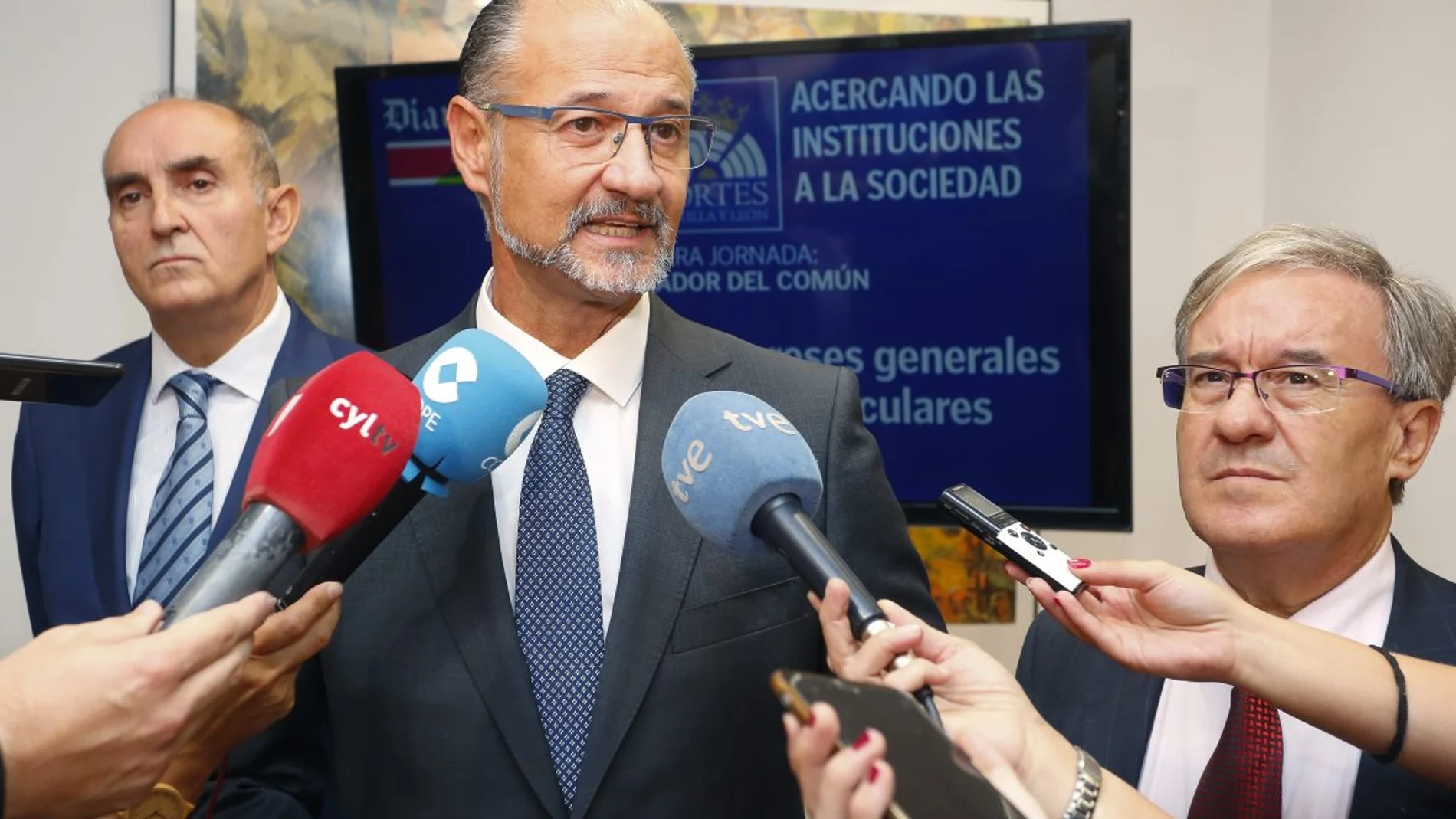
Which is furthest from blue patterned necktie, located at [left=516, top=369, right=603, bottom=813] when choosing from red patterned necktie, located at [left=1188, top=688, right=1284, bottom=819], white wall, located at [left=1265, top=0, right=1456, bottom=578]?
white wall, located at [left=1265, top=0, right=1456, bottom=578]

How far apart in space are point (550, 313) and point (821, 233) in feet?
4.45

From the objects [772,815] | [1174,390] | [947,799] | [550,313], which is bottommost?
[772,815]

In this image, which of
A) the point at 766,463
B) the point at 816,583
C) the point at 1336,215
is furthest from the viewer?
the point at 1336,215

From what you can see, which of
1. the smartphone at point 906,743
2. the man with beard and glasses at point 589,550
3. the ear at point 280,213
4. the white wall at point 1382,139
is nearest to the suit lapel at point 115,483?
the ear at point 280,213

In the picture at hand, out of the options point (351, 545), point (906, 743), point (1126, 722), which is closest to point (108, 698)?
point (351, 545)

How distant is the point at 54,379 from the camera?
1372 mm

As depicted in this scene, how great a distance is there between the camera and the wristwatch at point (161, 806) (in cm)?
159

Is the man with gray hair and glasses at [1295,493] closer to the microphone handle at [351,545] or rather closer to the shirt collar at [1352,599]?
the shirt collar at [1352,599]

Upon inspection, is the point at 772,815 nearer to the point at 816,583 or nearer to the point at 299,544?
the point at 816,583

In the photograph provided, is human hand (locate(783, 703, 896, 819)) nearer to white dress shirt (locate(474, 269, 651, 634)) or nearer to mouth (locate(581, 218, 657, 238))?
white dress shirt (locate(474, 269, 651, 634))

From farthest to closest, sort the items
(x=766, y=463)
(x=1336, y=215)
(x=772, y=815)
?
(x=1336, y=215) → (x=772, y=815) → (x=766, y=463)

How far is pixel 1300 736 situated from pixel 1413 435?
1.43 ft

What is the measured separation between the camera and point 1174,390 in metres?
1.93

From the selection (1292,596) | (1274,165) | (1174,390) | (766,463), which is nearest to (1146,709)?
(1292,596)
